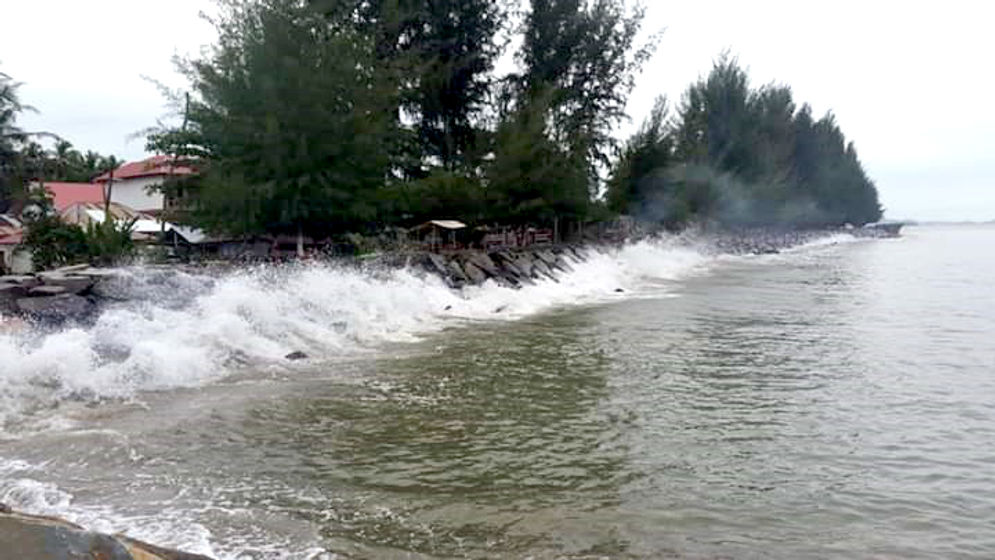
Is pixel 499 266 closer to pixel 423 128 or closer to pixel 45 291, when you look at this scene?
pixel 423 128

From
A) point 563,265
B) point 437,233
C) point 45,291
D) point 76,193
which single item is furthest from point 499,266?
point 76,193

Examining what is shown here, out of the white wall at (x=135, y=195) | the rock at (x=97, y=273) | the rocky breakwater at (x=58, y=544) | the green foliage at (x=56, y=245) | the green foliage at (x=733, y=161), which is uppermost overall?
the green foliage at (x=733, y=161)

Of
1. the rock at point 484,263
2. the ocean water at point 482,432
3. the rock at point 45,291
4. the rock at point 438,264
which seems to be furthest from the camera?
the rock at point 484,263

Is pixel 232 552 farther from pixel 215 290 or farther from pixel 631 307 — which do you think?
pixel 631 307

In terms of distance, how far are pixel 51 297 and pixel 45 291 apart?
0.76 feet

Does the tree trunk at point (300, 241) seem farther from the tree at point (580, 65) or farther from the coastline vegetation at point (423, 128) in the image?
the tree at point (580, 65)

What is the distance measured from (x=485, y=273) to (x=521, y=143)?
8921mm

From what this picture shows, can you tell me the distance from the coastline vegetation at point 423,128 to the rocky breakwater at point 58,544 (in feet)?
55.7

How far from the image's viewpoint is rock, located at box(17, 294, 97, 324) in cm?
1250

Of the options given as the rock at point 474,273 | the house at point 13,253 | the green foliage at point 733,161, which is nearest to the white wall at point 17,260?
the house at point 13,253

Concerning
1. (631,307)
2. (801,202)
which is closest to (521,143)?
(631,307)

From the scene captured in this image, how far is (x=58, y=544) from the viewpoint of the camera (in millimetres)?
4113

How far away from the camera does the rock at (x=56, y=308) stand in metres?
12.5

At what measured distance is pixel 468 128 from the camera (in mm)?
38969
